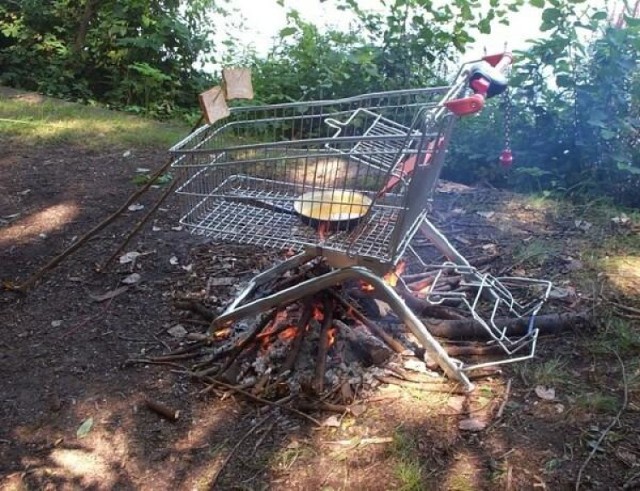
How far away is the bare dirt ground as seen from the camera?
237cm

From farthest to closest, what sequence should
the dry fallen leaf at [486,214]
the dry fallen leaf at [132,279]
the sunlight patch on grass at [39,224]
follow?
1. the dry fallen leaf at [486,214]
2. the sunlight patch on grass at [39,224]
3. the dry fallen leaf at [132,279]

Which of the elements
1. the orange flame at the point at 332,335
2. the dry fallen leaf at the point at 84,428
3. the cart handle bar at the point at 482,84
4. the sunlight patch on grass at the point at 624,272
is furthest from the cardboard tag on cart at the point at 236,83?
the sunlight patch on grass at the point at 624,272

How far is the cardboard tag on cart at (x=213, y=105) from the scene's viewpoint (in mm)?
2539

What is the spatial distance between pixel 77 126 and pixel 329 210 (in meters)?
4.00

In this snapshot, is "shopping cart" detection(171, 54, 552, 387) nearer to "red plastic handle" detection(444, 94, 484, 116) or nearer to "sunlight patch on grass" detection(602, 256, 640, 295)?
"red plastic handle" detection(444, 94, 484, 116)

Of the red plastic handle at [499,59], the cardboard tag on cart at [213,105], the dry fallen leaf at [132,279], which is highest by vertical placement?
the red plastic handle at [499,59]

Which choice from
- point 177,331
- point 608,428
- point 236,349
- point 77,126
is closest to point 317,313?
point 236,349

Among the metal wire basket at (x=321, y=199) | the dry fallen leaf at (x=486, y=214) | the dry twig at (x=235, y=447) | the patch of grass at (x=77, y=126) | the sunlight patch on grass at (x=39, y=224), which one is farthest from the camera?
the patch of grass at (x=77, y=126)

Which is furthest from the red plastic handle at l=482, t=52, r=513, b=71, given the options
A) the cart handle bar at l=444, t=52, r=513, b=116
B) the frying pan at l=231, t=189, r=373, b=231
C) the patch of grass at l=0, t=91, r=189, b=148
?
the patch of grass at l=0, t=91, r=189, b=148

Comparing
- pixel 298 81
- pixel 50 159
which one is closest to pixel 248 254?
pixel 50 159

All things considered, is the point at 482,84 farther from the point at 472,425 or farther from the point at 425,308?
the point at 472,425

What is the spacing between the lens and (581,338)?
10.1 ft

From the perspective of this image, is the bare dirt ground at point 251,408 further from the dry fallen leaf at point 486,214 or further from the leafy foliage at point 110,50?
the leafy foliage at point 110,50

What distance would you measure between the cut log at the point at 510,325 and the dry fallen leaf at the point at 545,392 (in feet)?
1.28
